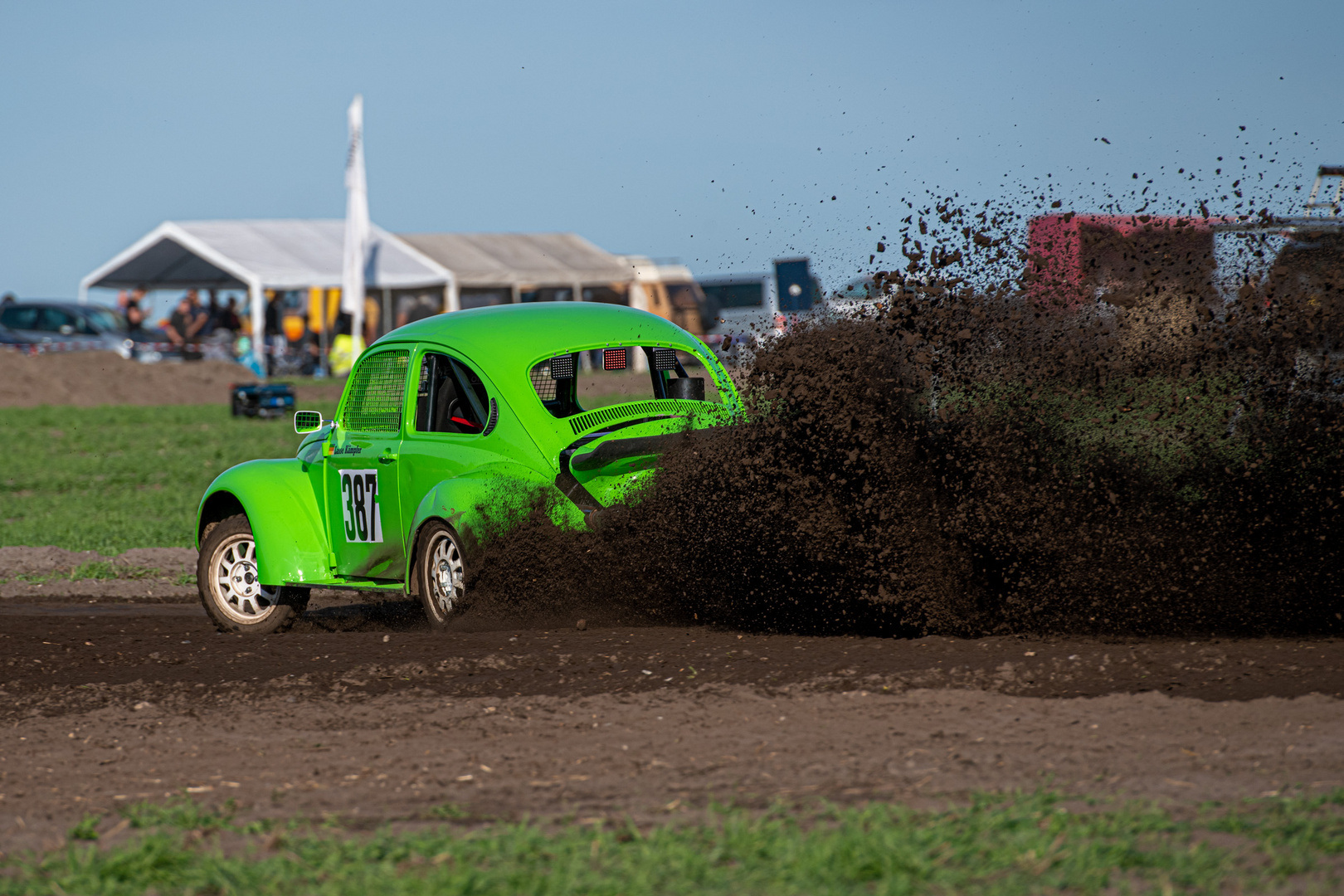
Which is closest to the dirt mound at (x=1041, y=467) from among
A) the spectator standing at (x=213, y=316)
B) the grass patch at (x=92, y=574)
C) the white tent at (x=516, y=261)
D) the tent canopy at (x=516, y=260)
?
the grass patch at (x=92, y=574)

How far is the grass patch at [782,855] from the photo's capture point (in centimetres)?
376

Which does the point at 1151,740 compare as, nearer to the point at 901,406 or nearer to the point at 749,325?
the point at 901,406

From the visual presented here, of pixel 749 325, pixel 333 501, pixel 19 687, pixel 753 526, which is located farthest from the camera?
pixel 333 501

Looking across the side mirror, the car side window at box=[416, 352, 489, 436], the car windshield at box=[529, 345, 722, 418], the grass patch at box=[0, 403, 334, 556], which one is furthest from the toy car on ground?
the car side window at box=[416, 352, 489, 436]

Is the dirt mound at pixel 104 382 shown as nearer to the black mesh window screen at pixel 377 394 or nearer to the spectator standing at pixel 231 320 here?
the spectator standing at pixel 231 320

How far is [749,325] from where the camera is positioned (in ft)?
26.2

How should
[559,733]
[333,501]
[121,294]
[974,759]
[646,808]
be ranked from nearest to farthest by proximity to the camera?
[646,808], [974,759], [559,733], [333,501], [121,294]

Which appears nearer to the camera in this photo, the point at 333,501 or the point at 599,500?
the point at 599,500

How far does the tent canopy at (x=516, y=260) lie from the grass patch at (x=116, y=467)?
9.38 m

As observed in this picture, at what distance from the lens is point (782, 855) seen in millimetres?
3943

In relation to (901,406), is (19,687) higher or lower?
lower

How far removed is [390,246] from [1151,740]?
1420 inches

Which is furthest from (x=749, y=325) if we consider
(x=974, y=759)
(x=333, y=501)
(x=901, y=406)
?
(x=974, y=759)

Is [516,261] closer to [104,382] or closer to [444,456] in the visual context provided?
[104,382]
